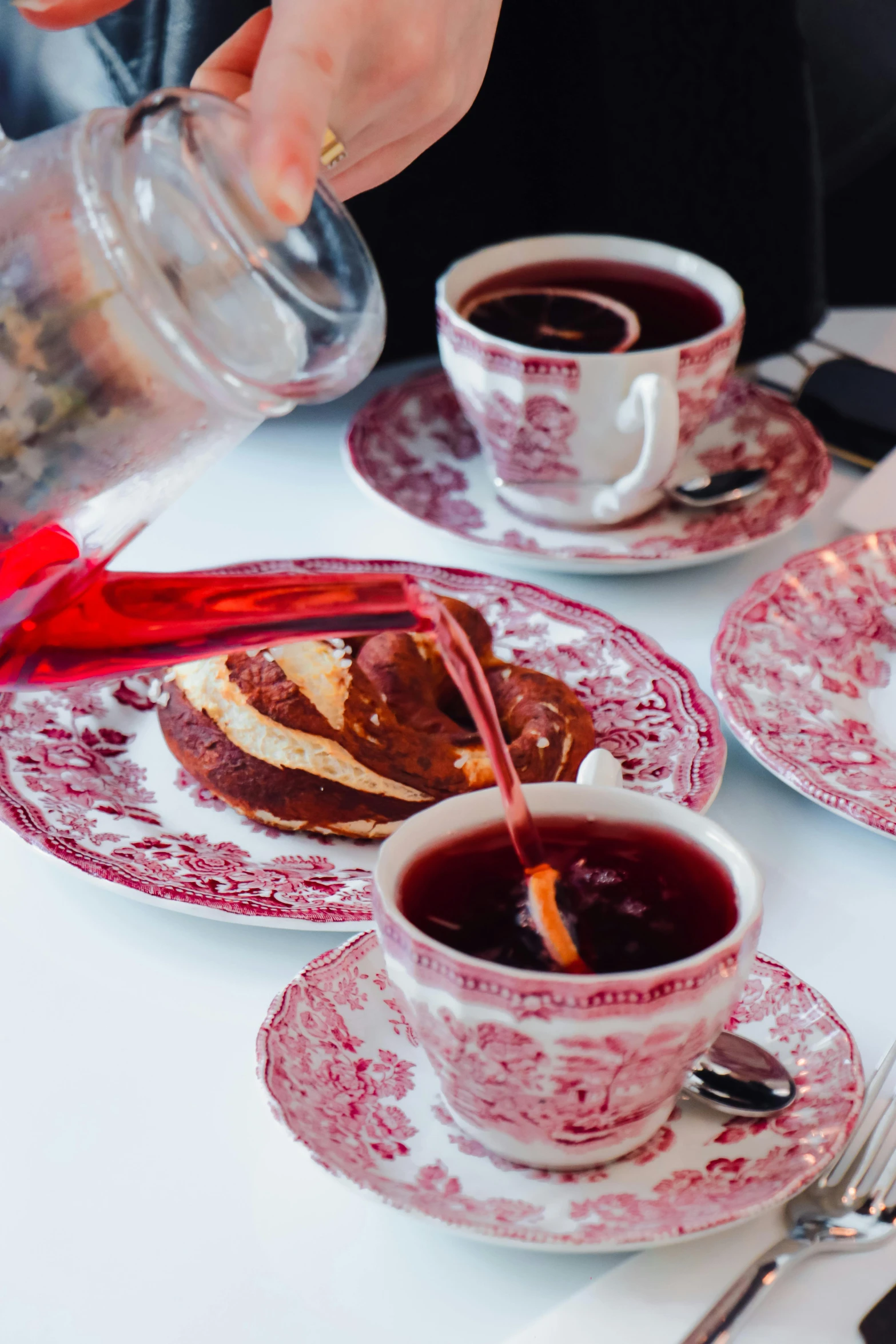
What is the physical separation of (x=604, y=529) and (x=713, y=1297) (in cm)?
61

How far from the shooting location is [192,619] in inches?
22.2

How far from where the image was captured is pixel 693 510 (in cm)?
102

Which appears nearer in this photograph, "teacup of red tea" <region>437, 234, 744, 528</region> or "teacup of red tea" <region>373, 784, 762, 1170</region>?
"teacup of red tea" <region>373, 784, 762, 1170</region>

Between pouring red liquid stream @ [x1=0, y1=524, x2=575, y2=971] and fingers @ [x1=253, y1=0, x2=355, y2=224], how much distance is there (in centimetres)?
15

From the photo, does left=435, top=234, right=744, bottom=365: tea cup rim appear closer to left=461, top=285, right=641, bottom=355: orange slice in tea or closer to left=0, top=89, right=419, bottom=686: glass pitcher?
left=461, top=285, right=641, bottom=355: orange slice in tea

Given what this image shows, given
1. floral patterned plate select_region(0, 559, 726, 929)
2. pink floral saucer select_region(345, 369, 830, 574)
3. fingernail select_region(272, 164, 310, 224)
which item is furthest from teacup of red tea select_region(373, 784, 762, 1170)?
pink floral saucer select_region(345, 369, 830, 574)

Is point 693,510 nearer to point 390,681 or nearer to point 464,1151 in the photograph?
point 390,681

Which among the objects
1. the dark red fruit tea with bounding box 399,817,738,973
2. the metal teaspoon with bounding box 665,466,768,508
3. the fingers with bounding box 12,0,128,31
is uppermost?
the fingers with bounding box 12,0,128,31

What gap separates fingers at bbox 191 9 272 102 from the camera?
30.0 inches

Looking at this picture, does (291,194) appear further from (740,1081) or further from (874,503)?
(874,503)

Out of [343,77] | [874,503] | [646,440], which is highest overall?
[343,77]

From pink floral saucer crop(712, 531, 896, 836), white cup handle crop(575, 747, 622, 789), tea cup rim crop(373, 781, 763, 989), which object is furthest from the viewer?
pink floral saucer crop(712, 531, 896, 836)

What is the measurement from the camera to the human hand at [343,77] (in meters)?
0.51

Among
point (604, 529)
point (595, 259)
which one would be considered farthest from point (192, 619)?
point (595, 259)
